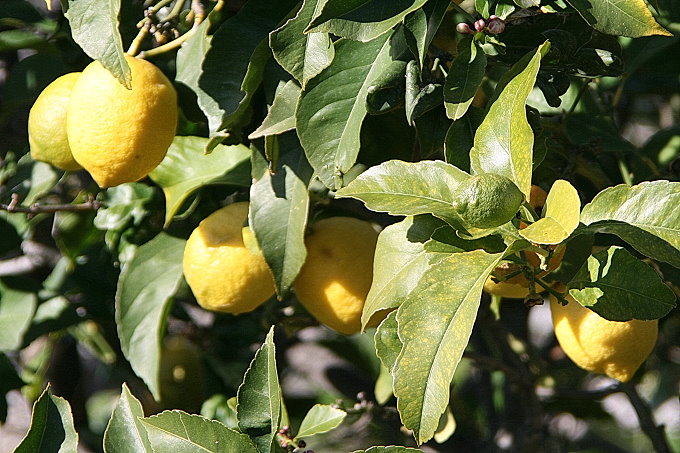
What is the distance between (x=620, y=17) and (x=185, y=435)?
19.8 inches

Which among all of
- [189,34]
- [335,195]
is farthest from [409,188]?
[189,34]

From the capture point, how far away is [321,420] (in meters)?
0.94

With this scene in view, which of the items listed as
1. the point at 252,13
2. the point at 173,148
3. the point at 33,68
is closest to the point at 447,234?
the point at 252,13

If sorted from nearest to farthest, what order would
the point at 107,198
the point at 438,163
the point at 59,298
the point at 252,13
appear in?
the point at 438,163, the point at 252,13, the point at 107,198, the point at 59,298

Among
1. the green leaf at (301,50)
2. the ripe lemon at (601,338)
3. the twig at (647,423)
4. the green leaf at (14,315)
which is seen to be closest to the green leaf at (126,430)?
the green leaf at (301,50)

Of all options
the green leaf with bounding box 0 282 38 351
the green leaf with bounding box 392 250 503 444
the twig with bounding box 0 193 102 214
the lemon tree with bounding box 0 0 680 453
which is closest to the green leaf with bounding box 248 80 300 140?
the lemon tree with bounding box 0 0 680 453

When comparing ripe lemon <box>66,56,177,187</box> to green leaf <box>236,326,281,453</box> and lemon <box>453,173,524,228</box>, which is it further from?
lemon <box>453,173,524,228</box>

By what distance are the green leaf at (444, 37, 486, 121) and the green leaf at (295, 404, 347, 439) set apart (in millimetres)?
351

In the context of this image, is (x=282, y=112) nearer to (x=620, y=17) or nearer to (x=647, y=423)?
(x=620, y=17)

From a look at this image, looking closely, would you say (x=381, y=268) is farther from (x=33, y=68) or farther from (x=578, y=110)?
(x=33, y=68)

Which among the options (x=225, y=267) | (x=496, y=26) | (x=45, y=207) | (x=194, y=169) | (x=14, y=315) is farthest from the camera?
(x=14, y=315)

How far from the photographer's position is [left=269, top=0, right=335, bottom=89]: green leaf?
2.48 feet

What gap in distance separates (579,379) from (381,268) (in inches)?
40.0

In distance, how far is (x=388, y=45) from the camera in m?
0.83
